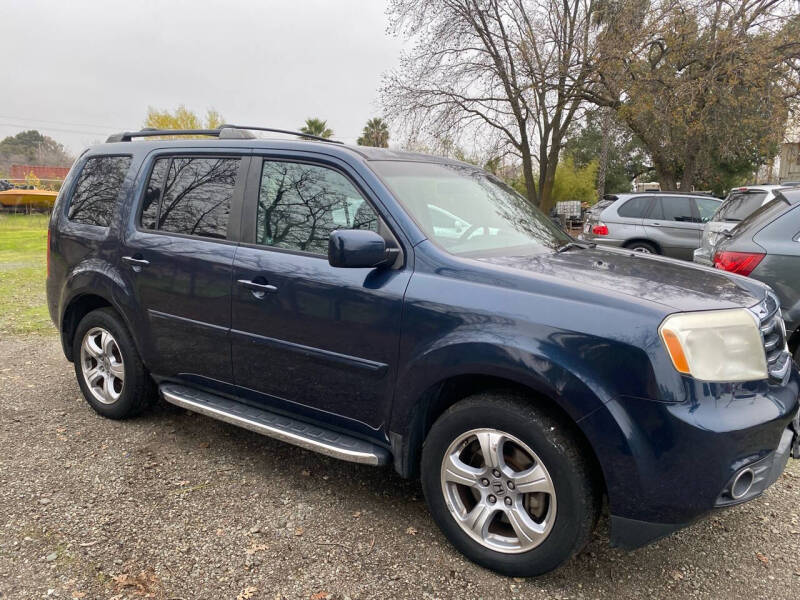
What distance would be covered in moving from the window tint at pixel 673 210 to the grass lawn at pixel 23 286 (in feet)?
33.6

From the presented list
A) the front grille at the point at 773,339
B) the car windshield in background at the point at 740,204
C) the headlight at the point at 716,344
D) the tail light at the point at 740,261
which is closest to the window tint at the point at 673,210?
the car windshield in background at the point at 740,204

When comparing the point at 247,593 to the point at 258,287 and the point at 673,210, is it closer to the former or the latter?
the point at 258,287

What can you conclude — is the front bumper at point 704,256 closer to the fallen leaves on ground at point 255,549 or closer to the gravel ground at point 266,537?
the gravel ground at point 266,537

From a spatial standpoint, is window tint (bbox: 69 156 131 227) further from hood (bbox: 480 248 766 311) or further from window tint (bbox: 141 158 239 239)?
hood (bbox: 480 248 766 311)

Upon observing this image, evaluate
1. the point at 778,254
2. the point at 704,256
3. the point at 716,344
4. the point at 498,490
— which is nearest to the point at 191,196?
the point at 498,490

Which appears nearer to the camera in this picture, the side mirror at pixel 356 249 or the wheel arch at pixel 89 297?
the side mirror at pixel 356 249

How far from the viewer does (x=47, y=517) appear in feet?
9.99

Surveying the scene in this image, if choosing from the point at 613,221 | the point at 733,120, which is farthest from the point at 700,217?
the point at 733,120

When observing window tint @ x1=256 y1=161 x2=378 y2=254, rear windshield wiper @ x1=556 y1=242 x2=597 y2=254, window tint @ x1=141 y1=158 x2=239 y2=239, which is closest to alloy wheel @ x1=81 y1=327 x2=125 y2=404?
window tint @ x1=141 y1=158 x2=239 y2=239

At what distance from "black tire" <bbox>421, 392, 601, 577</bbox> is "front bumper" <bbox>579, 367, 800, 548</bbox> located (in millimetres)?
118

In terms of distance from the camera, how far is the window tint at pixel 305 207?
3.10 m

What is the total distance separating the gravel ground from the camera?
2.57 meters

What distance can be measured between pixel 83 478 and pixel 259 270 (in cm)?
161

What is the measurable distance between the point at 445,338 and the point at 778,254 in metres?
3.41
